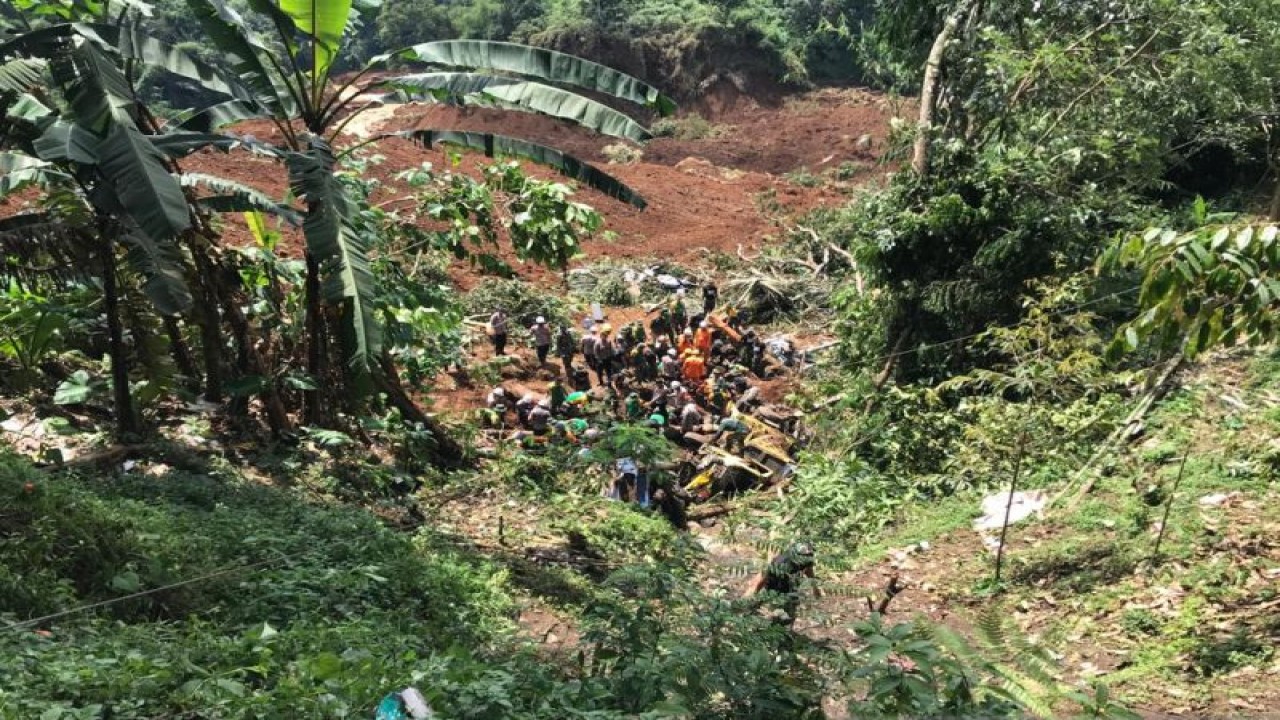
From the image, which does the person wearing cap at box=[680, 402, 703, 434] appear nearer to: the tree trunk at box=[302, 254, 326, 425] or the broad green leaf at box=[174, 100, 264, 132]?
the tree trunk at box=[302, 254, 326, 425]

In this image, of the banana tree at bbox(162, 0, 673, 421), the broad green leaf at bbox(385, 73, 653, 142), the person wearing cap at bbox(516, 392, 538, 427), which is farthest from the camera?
the person wearing cap at bbox(516, 392, 538, 427)

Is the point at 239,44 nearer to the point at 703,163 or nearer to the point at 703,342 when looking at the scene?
the point at 703,342

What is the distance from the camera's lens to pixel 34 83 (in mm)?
6988

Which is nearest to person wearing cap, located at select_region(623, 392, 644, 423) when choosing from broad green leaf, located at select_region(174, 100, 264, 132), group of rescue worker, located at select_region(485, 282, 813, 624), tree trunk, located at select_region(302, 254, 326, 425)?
group of rescue worker, located at select_region(485, 282, 813, 624)

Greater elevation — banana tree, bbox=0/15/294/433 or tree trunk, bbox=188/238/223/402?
banana tree, bbox=0/15/294/433

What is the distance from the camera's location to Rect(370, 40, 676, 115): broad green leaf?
27.2 feet

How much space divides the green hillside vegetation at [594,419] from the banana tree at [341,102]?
4cm

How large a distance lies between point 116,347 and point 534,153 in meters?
3.41

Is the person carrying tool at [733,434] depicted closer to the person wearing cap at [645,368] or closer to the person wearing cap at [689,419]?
the person wearing cap at [689,419]

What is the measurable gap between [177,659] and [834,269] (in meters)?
18.0

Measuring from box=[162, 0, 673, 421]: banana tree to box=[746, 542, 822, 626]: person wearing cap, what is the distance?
2.71 metres

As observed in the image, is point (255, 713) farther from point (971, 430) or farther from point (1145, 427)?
point (1145, 427)

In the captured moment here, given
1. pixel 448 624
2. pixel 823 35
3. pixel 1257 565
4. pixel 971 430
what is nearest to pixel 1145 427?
pixel 971 430

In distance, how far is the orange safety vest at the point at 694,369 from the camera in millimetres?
15203
